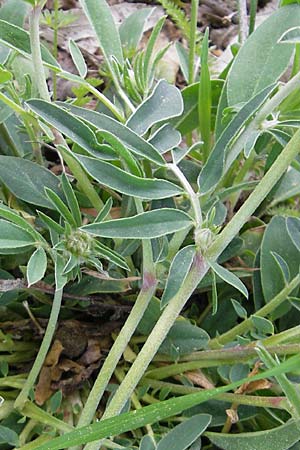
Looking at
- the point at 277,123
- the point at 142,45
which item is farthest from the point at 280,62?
the point at 142,45

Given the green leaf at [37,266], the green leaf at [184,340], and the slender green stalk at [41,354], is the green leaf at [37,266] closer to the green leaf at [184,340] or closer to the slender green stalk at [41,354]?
the slender green stalk at [41,354]

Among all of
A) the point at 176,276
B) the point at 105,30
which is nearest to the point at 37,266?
the point at 176,276

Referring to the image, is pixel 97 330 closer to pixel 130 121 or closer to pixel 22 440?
pixel 22 440

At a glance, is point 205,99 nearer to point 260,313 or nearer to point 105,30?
point 105,30

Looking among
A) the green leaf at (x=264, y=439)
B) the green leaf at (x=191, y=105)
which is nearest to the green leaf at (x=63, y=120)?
the green leaf at (x=191, y=105)

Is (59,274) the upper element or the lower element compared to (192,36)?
lower

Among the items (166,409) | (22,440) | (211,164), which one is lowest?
(22,440)
